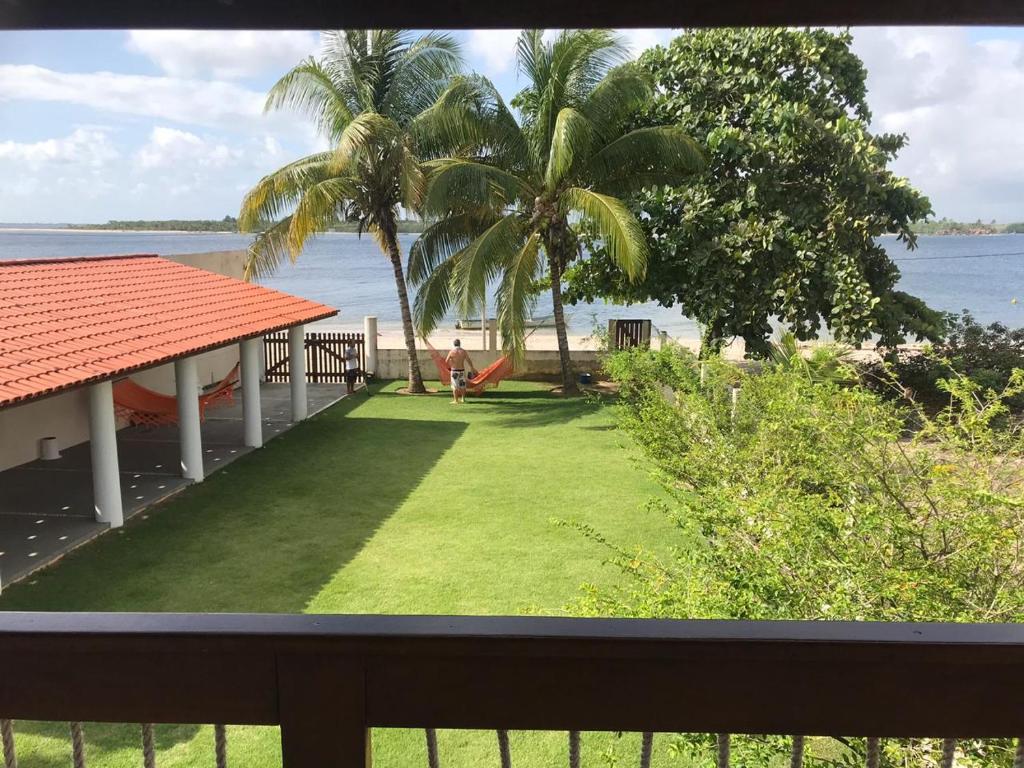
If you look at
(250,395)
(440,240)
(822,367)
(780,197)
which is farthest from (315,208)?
(822,367)

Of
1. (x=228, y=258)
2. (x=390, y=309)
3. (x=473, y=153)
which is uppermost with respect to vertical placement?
(x=473, y=153)

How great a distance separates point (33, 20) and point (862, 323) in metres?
14.4

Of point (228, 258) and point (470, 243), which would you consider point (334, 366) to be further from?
point (470, 243)

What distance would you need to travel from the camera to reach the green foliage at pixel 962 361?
14000 mm

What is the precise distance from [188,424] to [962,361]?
1237 centimetres

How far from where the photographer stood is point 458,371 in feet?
47.8

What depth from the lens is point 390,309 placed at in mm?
52938

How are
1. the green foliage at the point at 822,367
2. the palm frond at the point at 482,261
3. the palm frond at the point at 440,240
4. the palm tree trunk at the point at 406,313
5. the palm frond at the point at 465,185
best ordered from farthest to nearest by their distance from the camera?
the palm tree trunk at the point at 406,313, the palm frond at the point at 440,240, the palm frond at the point at 482,261, the palm frond at the point at 465,185, the green foliage at the point at 822,367

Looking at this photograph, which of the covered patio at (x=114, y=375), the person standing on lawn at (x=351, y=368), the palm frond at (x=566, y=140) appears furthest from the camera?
the person standing on lawn at (x=351, y=368)

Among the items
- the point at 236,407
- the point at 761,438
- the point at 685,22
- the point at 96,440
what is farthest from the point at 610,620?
the point at 236,407

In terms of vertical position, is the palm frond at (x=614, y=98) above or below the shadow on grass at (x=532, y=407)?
above

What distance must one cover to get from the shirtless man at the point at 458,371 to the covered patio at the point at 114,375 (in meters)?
2.34

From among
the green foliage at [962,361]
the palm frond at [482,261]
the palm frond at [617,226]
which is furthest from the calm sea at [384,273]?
the palm frond at [617,226]

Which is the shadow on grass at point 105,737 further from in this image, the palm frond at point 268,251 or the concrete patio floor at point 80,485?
the palm frond at point 268,251
